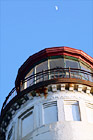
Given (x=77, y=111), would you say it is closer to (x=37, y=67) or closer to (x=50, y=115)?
(x=50, y=115)

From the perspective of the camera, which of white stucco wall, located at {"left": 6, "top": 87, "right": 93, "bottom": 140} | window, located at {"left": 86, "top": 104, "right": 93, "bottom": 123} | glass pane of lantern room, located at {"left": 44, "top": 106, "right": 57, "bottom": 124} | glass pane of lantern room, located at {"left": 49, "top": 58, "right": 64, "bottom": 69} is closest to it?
white stucco wall, located at {"left": 6, "top": 87, "right": 93, "bottom": 140}

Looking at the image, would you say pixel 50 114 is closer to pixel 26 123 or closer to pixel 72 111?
pixel 72 111

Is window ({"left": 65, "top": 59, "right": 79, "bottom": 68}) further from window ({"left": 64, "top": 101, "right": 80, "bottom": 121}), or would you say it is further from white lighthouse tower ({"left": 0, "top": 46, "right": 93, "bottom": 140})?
window ({"left": 64, "top": 101, "right": 80, "bottom": 121})

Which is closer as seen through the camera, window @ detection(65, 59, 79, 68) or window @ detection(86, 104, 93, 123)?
→ window @ detection(86, 104, 93, 123)

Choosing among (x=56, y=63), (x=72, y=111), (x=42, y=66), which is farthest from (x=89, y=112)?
(x=42, y=66)

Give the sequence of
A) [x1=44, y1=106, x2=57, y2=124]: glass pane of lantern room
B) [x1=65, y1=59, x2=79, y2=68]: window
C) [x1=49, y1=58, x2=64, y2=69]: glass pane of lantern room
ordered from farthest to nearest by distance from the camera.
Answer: [x1=49, y1=58, x2=64, y2=69]: glass pane of lantern room, [x1=65, y1=59, x2=79, y2=68]: window, [x1=44, y1=106, x2=57, y2=124]: glass pane of lantern room

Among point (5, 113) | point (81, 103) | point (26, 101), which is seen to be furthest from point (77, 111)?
point (5, 113)

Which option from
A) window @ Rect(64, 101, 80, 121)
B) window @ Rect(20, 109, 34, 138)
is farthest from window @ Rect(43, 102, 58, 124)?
window @ Rect(20, 109, 34, 138)

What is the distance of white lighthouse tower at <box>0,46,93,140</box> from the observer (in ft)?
66.2

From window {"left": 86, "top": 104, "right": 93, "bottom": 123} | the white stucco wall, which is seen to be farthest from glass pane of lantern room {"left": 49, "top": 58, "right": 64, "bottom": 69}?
window {"left": 86, "top": 104, "right": 93, "bottom": 123}

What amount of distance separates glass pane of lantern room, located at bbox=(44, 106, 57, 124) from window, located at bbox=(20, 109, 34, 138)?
3.12ft

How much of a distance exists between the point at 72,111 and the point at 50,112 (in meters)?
1.28

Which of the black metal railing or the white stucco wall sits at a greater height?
the black metal railing

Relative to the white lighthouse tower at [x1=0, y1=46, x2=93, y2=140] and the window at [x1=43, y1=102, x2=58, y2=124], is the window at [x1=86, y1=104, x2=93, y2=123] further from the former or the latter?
the window at [x1=43, y1=102, x2=58, y2=124]
